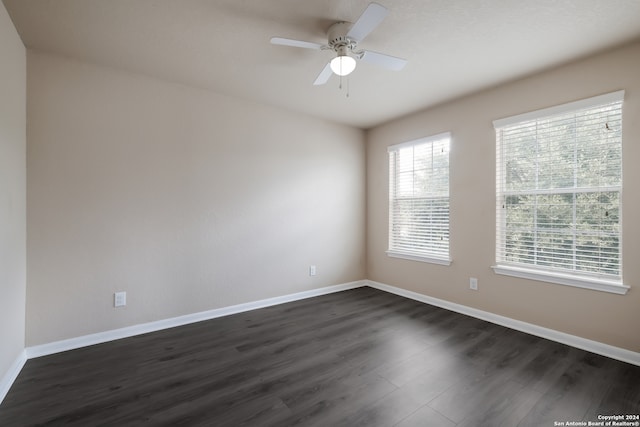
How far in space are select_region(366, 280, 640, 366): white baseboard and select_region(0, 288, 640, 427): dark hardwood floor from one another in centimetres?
10

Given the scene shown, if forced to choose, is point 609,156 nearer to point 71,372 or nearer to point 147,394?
point 147,394

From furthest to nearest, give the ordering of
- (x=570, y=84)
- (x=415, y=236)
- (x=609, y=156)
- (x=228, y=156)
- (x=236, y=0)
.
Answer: (x=415, y=236)
(x=228, y=156)
(x=570, y=84)
(x=609, y=156)
(x=236, y=0)

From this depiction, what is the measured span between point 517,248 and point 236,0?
3327 millimetres

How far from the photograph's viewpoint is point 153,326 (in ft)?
9.32

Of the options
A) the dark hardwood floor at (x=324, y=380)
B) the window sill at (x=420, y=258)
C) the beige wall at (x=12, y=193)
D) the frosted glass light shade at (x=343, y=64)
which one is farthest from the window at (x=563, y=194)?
the beige wall at (x=12, y=193)

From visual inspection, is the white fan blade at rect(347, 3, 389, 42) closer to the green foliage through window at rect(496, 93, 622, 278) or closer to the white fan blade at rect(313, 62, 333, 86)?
the white fan blade at rect(313, 62, 333, 86)

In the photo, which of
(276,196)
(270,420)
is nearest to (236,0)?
(276,196)

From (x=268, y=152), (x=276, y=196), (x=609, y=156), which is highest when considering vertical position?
(x=268, y=152)

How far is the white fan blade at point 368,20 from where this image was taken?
63.9 inches

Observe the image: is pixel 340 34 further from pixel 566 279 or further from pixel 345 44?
pixel 566 279

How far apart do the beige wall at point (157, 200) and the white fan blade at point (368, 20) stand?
1.90 meters

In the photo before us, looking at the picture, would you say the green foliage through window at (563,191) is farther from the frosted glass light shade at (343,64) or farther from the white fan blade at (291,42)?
the white fan blade at (291,42)

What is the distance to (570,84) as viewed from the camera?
101 inches

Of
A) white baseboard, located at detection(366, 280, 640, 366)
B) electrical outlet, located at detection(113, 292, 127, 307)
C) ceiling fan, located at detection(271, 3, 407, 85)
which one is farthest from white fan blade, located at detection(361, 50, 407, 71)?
electrical outlet, located at detection(113, 292, 127, 307)
